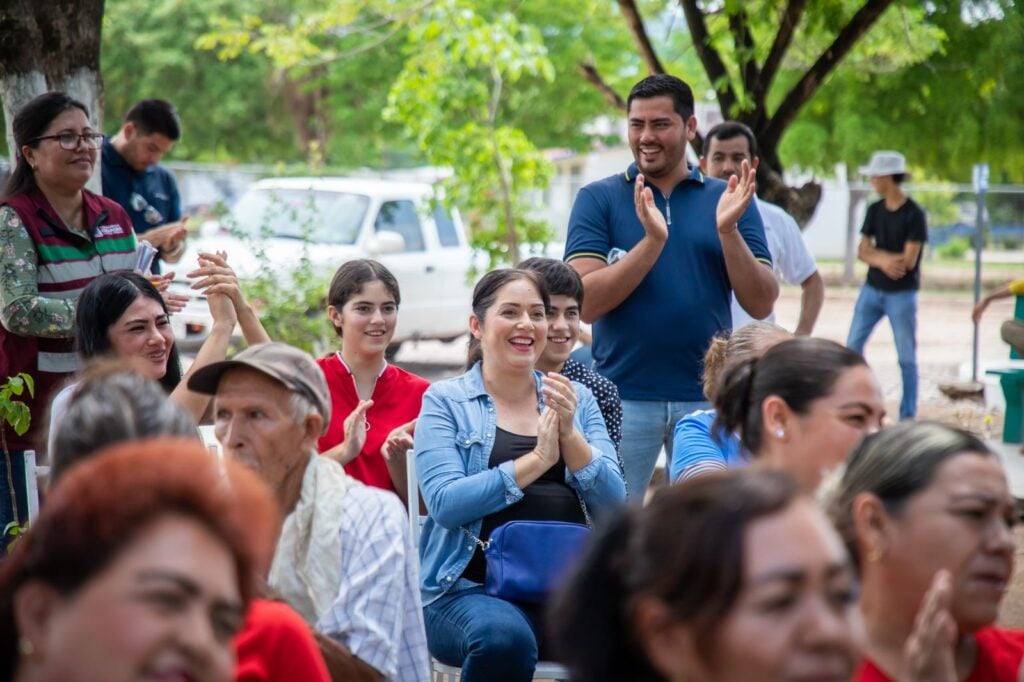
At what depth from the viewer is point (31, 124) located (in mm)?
4695

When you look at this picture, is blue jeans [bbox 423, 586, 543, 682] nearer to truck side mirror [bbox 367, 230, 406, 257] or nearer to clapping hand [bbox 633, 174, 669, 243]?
clapping hand [bbox 633, 174, 669, 243]

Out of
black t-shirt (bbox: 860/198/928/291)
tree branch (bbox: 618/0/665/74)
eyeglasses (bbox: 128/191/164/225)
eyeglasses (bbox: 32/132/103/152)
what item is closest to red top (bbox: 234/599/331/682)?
eyeglasses (bbox: 32/132/103/152)

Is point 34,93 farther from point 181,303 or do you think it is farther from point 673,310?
point 673,310

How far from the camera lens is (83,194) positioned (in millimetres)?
4844

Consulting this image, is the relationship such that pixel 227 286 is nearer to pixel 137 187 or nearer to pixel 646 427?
pixel 646 427

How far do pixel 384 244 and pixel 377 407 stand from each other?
7.20 metres

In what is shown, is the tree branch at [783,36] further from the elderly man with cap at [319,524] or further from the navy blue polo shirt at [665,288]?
the elderly man with cap at [319,524]

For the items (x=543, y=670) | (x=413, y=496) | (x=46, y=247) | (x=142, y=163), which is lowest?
(x=543, y=670)

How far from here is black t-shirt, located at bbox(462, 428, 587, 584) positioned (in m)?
3.81

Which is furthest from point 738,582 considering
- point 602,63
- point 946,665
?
point 602,63

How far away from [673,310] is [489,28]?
5690 mm

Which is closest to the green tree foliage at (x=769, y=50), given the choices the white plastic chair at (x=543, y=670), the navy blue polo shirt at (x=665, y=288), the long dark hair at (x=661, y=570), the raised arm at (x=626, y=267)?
the navy blue polo shirt at (x=665, y=288)

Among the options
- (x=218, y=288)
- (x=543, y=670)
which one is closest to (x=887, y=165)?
(x=218, y=288)

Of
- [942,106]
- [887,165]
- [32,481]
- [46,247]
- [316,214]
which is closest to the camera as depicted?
[32,481]
